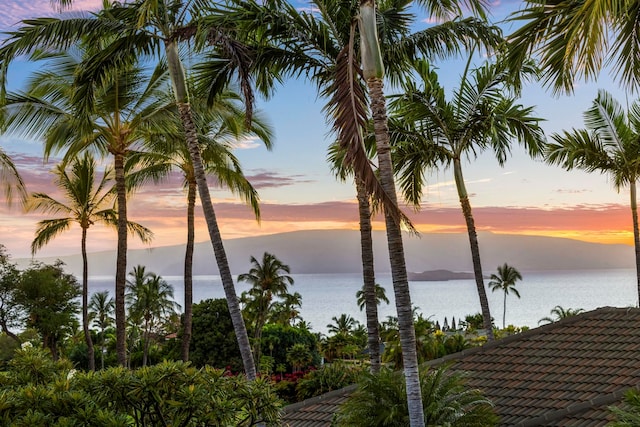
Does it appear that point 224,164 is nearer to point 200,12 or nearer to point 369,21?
point 200,12

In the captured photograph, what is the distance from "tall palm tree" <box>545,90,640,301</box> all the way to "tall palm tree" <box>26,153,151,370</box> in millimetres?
17891

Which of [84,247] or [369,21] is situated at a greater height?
[369,21]

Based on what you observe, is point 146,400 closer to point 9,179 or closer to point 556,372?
point 556,372

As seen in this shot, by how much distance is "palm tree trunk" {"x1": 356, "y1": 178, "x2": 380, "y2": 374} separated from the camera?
1231cm

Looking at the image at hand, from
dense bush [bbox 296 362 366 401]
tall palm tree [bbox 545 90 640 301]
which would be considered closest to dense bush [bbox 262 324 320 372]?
dense bush [bbox 296 362 366 401]

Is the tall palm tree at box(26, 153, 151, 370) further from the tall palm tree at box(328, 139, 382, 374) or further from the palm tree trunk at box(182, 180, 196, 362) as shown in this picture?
the tall palm tree at box(328, 139, 382, 374)

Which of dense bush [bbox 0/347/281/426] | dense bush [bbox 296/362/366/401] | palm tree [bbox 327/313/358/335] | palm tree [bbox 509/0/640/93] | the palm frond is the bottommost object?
palm tree [bbox 327/313/358/335]

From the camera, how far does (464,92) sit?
52.7ft

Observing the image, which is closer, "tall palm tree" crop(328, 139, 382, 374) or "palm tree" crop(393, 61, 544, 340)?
"tall palm tree" crop(328, 139, 382, 374)

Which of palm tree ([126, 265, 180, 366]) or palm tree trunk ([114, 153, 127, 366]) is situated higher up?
palm tree trunk ([114, 153, 127, 366])

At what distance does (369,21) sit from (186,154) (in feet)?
47.5

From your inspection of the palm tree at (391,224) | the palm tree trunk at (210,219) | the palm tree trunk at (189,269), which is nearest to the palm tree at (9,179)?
the palm tree trunk at (210,219)

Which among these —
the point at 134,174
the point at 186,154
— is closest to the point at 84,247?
the point at 134,174

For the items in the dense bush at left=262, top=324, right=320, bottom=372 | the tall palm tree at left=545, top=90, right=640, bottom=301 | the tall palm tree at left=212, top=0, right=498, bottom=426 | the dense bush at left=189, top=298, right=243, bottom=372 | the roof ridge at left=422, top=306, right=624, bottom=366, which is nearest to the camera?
the tall palm tree at left=212, top=0, right=498, bottom=426
